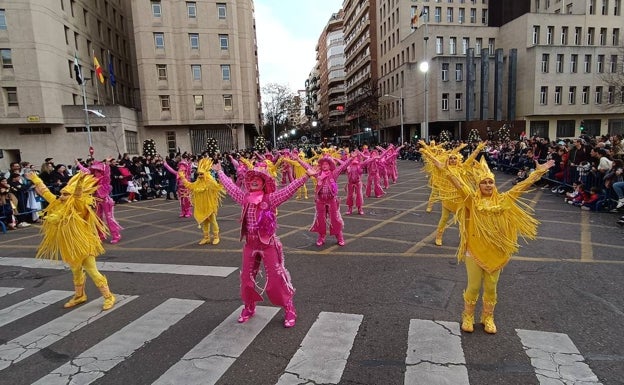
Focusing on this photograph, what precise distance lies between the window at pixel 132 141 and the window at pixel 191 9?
12.2 metres

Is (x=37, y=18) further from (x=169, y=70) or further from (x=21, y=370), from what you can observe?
(x=21, y=370)

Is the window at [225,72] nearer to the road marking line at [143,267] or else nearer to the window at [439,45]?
the window at [439,45]

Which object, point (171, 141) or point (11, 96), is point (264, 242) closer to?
point (11, 96)

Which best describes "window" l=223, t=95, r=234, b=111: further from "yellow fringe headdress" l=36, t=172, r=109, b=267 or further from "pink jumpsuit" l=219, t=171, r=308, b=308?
"pink jumpsuit" l=219, t=171, r=308, b=308

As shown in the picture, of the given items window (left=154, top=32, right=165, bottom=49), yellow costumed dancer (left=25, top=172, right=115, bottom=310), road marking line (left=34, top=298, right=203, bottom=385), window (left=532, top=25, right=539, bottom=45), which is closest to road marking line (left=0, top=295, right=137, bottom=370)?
yellow costumed dancer (left=25, top=172, right=115, bottom=310)

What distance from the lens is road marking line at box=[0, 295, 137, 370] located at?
4195 millimetres

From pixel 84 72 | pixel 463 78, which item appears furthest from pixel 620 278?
pixel 463 78

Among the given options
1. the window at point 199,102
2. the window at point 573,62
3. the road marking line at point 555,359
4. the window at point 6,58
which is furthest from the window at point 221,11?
the window at point 573,62

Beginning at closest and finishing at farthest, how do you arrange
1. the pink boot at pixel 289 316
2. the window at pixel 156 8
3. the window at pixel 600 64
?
the pink boot at pixel 289 316 < the window at pixel 156 8 < the window at pixel 600 64

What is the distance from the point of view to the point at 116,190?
16.0m

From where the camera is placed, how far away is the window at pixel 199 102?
37.2 meters

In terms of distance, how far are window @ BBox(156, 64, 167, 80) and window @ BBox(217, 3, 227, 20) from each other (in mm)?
7078

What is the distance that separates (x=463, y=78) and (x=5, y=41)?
144 ft

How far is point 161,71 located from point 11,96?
11898 mm
